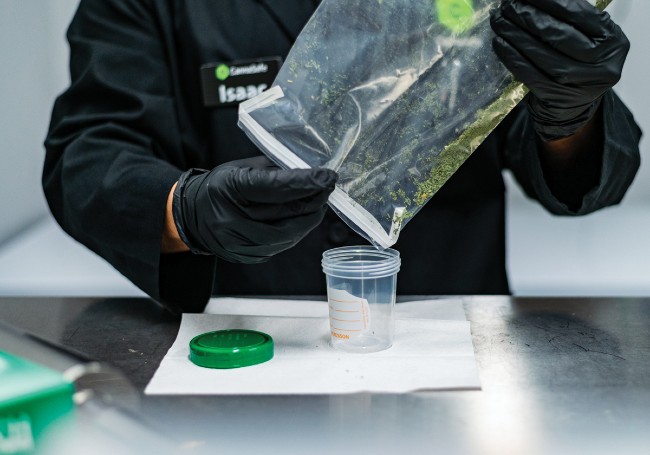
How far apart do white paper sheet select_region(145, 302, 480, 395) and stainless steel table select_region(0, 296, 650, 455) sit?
19 mm

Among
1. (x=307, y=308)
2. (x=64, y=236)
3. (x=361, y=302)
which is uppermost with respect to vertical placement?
(x=361, y=302)

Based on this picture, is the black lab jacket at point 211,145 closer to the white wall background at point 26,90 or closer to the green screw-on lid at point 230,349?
the green screw-on lid at point 230,349

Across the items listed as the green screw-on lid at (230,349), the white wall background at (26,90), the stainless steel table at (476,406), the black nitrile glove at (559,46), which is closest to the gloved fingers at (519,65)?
the black nitrile glove at (559,46)

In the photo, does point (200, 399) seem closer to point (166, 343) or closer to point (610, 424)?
point (166, 343)

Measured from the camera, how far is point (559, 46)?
2.99 ft

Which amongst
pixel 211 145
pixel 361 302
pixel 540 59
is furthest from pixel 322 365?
pixel 211 145

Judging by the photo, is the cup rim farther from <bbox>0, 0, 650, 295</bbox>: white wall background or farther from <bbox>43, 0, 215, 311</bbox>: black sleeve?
<bbox>0, 0, 650, 295</bbox>: white wall background

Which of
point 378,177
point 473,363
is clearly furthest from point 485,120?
point 473,363

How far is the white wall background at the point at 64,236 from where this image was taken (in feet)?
5.73

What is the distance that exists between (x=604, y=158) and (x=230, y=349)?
1.96ft

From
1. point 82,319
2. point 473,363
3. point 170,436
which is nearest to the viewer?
point 170,436

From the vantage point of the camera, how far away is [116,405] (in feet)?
2.73

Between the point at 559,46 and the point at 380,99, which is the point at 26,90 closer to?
the point at 380,99

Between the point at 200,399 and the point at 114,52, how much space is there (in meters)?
0.67
